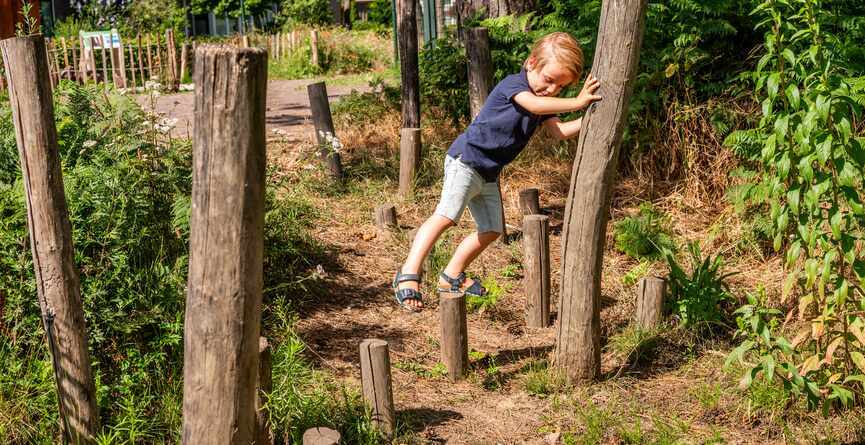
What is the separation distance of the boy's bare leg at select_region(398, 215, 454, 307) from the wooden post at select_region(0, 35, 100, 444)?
1.89 m

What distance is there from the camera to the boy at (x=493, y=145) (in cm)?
477

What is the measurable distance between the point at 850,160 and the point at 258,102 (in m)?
2.69

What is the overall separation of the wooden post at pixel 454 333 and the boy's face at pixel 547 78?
120cm

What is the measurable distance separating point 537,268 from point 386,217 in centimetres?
184

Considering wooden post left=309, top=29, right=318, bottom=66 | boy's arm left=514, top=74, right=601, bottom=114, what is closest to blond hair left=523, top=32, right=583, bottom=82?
boy's arm left=514, top=74, right=601, bottom=114

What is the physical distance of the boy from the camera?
15.7 ft

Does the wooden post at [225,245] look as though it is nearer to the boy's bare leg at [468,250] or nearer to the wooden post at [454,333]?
the wooden post at [454,333]

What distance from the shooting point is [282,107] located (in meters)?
14.0

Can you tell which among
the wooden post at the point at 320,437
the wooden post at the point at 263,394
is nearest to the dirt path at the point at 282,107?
the wooden post at the point at 263,394

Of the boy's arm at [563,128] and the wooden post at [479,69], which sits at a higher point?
the wooden post at [479,69]

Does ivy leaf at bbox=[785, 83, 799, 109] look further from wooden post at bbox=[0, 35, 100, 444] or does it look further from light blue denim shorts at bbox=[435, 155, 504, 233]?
wooden post at bbox=[0, 35, 100, 444]

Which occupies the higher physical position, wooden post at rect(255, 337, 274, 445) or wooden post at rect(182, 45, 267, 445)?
wooden post at rect(182, 45, 267, 445)

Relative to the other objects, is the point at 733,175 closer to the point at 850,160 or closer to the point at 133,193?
the point at 850,160

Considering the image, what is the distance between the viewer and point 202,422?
10.5 feet
